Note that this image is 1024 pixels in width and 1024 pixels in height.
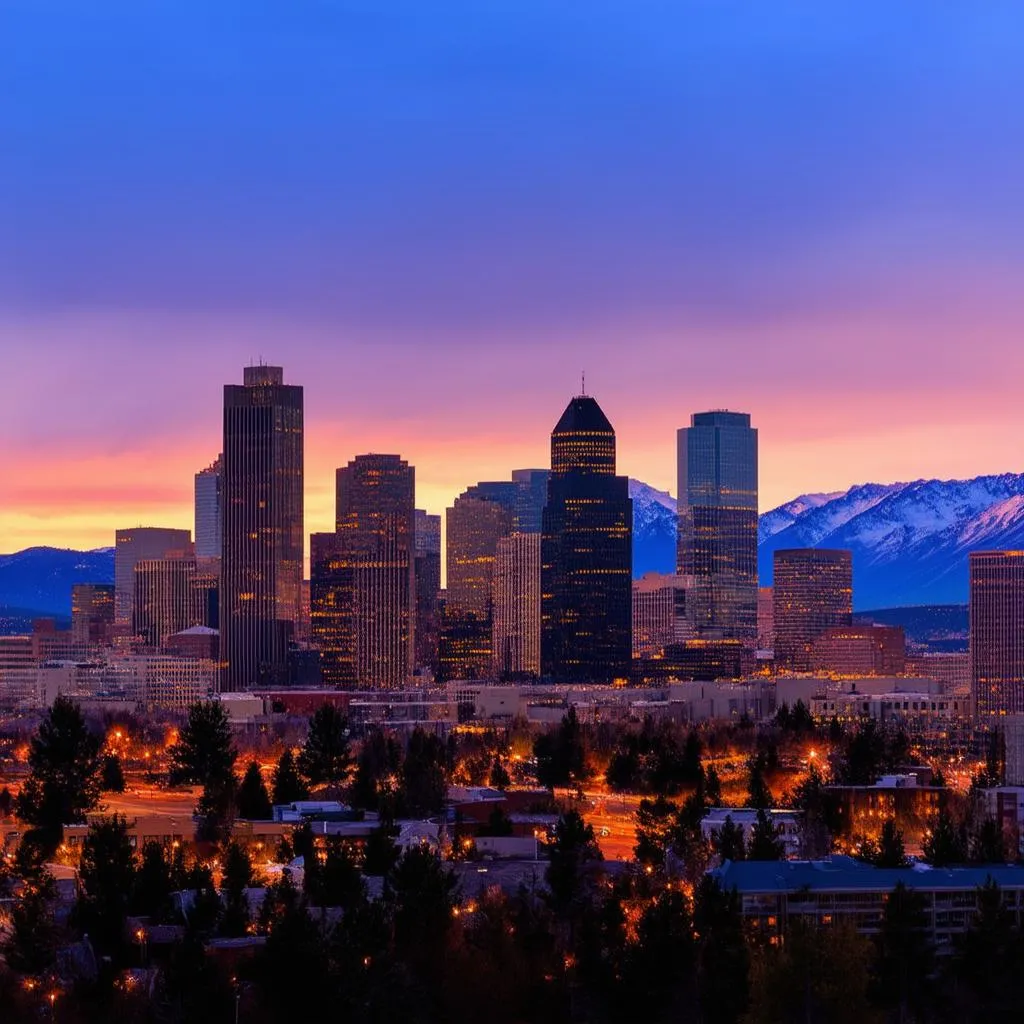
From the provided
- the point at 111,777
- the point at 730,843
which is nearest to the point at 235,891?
the point at 730,843

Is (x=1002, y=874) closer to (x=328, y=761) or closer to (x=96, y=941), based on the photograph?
(x=96, y=941)

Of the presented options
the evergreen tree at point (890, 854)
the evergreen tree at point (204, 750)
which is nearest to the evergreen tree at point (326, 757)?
the evergreen tree at point (204, 750)

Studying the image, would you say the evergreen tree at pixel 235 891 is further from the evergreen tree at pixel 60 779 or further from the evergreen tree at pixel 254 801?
the evergreen tree at pixel 254 801

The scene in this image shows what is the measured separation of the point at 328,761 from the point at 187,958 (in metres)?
78.5

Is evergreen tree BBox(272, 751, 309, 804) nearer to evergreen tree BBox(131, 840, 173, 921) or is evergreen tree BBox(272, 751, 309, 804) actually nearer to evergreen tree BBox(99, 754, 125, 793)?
evergreen tree BBox(99, 754, 125, 793)

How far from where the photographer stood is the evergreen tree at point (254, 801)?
134m

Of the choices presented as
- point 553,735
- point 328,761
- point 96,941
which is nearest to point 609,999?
point 96,941

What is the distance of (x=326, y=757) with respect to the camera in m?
160

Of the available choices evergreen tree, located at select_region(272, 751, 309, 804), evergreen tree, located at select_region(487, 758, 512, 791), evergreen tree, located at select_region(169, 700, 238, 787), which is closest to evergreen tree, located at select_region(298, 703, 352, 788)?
evergreen tree, located at select_region(169, 700, 238, 787)

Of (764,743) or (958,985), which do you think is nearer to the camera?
(958,985)

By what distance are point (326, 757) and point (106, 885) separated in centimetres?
6572

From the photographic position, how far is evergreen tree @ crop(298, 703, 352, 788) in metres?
159

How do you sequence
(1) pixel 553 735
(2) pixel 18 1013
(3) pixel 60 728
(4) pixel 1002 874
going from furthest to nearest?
(1) pixel 553 735
(3) pixel 60 728
(4) pixel 1002 874
(2) pixel 18 1013

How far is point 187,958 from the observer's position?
81.6 m
